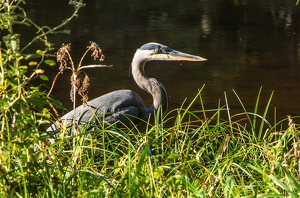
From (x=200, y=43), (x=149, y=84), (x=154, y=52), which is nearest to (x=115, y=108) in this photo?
(x=149, y=84)

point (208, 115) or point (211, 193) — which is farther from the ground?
point (211, 193)

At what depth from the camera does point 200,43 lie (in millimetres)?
8914

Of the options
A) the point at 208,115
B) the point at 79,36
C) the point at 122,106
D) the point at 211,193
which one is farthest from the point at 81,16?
the point at 211,193

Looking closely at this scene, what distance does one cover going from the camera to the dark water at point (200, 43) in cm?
601

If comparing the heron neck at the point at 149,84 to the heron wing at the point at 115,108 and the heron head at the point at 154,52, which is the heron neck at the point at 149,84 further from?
the heron wing at the point at 115,108

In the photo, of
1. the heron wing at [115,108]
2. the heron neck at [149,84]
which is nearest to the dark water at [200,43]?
the heron neck at [149,84]

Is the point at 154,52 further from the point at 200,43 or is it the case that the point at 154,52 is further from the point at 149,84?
the point at 200,43

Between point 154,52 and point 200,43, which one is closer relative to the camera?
point 154,52

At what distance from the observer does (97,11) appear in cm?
1253

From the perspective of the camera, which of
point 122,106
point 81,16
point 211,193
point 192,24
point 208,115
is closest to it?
point 211,193

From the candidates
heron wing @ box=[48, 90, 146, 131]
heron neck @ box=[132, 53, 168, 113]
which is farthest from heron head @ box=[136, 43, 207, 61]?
heron wing @ box=[48, 90, 146, 131]

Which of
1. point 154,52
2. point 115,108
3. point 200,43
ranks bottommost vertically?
point 200,43

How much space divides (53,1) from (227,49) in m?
8.06

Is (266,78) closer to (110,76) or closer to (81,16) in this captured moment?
(110,76)
